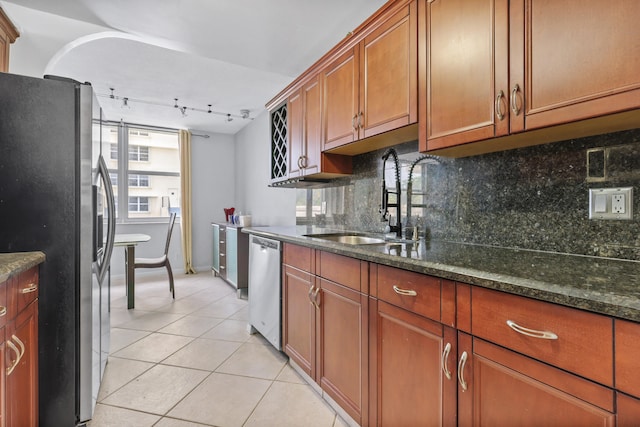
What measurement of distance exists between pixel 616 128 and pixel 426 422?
127cm

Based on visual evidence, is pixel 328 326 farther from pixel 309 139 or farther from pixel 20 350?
pixel 309 139

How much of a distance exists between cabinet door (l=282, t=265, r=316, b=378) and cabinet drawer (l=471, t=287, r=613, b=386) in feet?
3.46

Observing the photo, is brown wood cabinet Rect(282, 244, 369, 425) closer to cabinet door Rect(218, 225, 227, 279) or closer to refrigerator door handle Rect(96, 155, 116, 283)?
refrigerator door handle Rect(96, 155, 116, 283)

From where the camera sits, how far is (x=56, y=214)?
4.74 feet

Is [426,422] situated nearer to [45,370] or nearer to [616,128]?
[616,128]

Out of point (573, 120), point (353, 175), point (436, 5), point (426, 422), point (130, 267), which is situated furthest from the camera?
point (130, 267)

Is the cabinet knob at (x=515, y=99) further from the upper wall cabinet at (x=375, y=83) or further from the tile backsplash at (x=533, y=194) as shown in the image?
the upper wall cabinet at (x=375, y=83)

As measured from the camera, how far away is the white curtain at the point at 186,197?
17.2ft

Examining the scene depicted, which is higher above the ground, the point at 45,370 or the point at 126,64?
the point at 126,64

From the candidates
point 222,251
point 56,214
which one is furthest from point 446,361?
point 222,251

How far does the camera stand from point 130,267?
3.38 metres

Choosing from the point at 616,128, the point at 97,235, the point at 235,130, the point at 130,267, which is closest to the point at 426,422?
the point at 616,128

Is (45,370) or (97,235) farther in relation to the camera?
(97,235)

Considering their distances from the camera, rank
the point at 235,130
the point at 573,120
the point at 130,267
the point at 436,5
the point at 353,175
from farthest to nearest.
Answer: the point at 235,130, the point at 130,267, the point at 353,175, the point at 436,5, the point at 573,120
